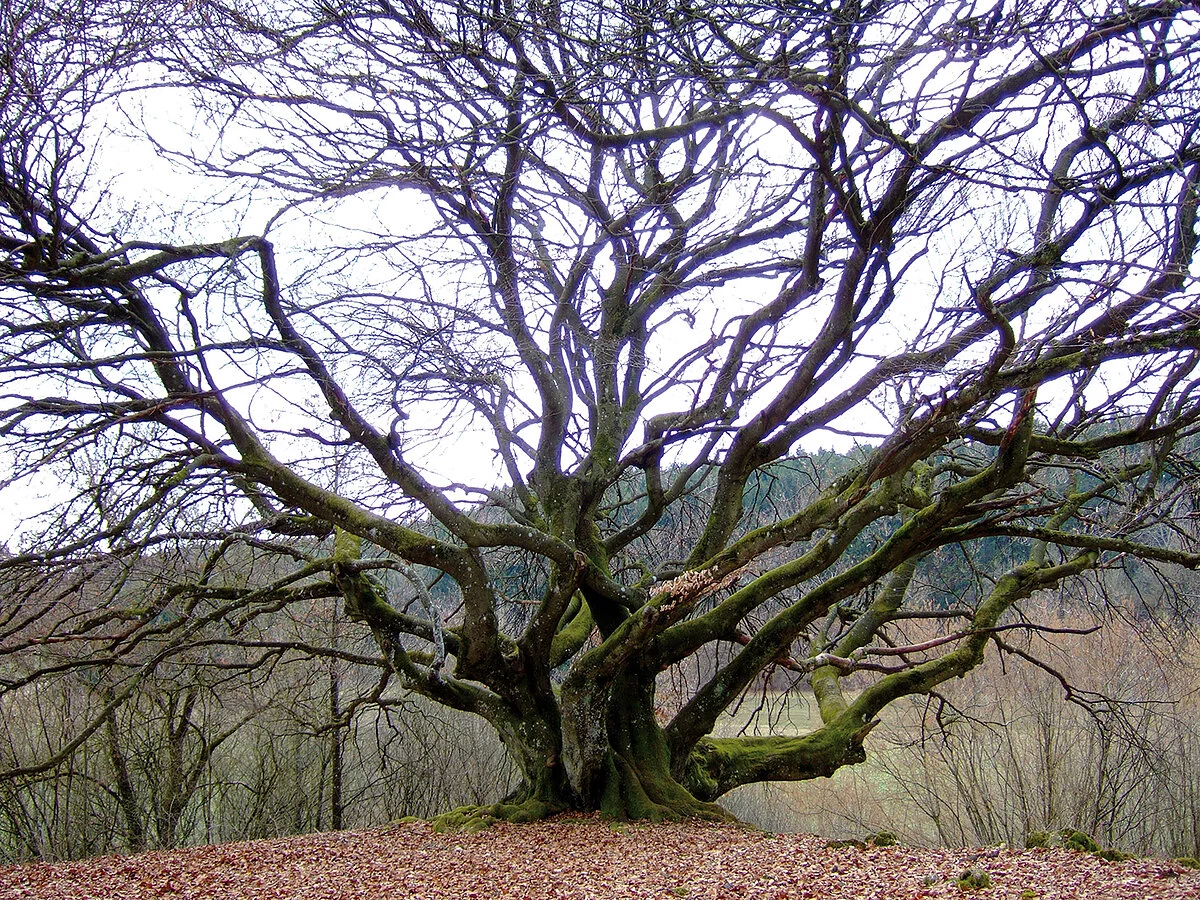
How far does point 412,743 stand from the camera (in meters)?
11.4

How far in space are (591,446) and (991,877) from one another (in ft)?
13.3

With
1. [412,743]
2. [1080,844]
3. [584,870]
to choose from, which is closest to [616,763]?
[584,870]

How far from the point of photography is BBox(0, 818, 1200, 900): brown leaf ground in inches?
147

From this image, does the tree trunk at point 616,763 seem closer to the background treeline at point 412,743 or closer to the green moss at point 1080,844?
the background treeline at point 412,743

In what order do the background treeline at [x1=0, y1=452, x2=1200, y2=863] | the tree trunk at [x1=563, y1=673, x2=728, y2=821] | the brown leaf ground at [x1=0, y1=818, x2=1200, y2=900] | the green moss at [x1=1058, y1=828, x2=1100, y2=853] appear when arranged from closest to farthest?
the brown leaf ground at [x1=0, y1=818, x2=1200, y2=900] → the green moss at [x1=1058, y1=828, x2=1100, y2=853] → the tree trunk at [x1=563, y1=673, x2=728, y2=821] → the background treeline at [x1=0, y1=452, x2=1200, y2=863]

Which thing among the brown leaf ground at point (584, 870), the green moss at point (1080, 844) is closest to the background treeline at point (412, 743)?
the brown leaf ground at point (584, 870)

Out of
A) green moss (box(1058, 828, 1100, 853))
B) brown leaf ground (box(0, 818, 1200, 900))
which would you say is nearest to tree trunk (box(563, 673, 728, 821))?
brown leaf ground (box(0, 818, 1200, 900))

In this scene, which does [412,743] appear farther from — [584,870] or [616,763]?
[584,870]

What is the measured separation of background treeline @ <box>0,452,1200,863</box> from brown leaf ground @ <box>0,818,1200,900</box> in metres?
1.59

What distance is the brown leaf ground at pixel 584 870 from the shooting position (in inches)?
147

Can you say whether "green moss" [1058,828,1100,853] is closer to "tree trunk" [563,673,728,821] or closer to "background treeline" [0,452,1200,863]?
"background treeline" [0,452,1200,863]

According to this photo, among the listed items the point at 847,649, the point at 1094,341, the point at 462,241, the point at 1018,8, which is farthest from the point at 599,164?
the point at 847,649

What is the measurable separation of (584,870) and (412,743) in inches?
297

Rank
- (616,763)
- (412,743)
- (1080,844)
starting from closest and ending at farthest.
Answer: (1080,844) < (616,763) < (412,743)
